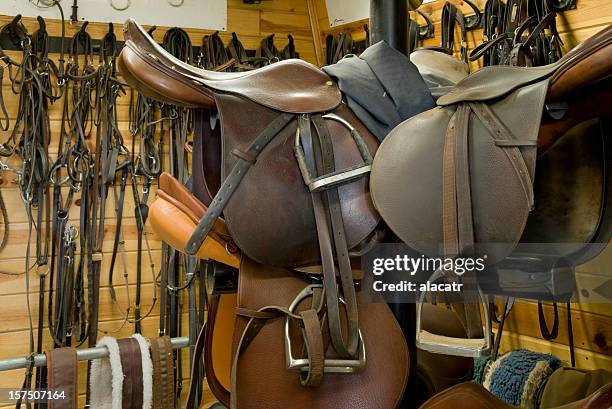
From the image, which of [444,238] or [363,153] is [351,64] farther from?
[444,238]

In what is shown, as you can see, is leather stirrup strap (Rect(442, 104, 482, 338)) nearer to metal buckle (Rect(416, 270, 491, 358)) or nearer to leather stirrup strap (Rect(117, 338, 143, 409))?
metal buckle (Rect(416, 270, 491, 358))

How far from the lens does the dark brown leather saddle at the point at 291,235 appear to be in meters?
0.76

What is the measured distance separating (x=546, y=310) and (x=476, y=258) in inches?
32.0

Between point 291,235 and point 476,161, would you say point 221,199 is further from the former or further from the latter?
point 476,161

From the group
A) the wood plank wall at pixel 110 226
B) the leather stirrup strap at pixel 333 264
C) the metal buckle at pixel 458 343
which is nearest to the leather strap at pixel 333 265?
the leather stirrup strap at pixel 333 264

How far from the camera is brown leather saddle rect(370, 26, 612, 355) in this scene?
624 millimetres

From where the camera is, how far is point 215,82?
0.83 meters

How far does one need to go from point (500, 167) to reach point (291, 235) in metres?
0.34

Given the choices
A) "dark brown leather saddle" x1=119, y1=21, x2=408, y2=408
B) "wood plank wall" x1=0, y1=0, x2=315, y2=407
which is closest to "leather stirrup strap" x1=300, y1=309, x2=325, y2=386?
"dark brown leather saddle" x1=119, y1=21, x2=408, y2=408

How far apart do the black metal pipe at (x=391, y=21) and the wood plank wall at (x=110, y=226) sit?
1148 mm

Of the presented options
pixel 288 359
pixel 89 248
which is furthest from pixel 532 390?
pixel 89 248

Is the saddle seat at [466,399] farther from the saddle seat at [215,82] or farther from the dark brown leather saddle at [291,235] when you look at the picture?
the saddle seat at [215,82]

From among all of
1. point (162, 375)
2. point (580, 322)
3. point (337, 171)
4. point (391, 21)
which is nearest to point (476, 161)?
point (337, 171)

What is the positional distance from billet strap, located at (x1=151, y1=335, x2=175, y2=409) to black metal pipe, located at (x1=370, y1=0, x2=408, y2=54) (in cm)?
94
